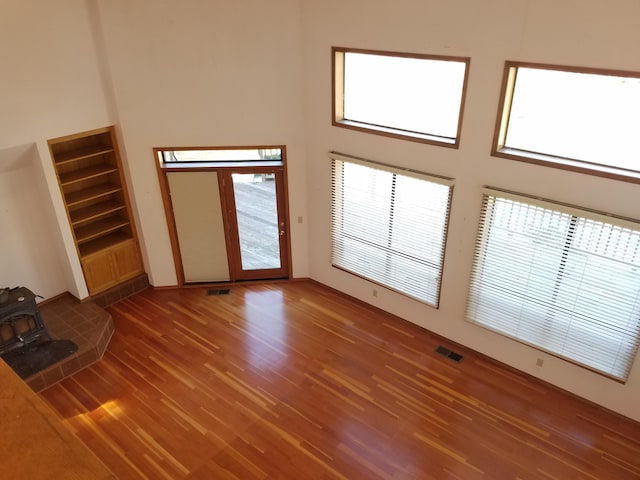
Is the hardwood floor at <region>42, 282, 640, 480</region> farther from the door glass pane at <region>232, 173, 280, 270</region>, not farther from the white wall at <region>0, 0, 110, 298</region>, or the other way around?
the white wall at <region>0, 0, 110, 298</region>

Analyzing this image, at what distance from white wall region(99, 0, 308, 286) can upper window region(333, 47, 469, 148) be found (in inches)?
27.2

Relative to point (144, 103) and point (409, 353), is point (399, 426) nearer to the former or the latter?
point (409, 353)

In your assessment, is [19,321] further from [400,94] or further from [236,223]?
[400,94]

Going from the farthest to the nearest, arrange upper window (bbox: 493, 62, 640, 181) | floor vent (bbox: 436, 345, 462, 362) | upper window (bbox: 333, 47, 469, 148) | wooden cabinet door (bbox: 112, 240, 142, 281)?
wooden cabinet door (bbox: 112, 240, 142, 281) < floor vent (bbox: 436, 345, 462, 362) < upper window (bbox: 333, 47, 469, 148) < upper window (bbox: 493, 62, 640, 181)

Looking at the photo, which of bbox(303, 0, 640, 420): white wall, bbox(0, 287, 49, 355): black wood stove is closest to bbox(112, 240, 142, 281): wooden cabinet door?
bbox(0, 287, 49, 355): black wood stove

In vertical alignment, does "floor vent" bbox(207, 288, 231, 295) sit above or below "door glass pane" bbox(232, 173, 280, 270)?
below

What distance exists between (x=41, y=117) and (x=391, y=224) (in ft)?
15.3

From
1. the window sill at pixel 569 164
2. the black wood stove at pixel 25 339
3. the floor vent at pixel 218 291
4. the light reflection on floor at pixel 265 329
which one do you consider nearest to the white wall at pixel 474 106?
the window sill at pixel 569 164

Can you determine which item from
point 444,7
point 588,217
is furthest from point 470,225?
point 444,7

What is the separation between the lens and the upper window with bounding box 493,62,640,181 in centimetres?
445

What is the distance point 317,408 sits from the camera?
18.3 ft

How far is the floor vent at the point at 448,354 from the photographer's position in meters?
6.29

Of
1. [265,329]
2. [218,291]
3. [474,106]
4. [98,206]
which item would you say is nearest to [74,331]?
[98,206]

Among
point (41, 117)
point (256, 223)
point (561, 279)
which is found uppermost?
point (41, 117)
